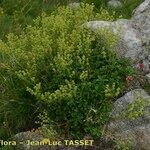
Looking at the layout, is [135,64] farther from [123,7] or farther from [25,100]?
[123,7]

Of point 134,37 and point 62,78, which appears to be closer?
point 62,78

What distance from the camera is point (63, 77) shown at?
23.1 ft

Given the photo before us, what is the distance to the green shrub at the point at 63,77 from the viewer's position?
6.88 meters

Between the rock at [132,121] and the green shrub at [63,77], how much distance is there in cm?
14

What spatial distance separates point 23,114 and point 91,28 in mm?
1505

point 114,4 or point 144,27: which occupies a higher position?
point 114,4

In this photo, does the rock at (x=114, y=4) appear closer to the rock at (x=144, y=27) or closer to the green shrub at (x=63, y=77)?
the rock at (x=144, y=27)

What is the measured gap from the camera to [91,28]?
7484mm

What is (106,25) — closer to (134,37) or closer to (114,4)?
(134,37)

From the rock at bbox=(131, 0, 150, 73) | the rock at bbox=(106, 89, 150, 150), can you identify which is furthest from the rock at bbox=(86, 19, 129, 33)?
the rock at bbox=(106, 89, 150, 150)

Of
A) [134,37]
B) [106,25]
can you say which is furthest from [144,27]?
[106,25]

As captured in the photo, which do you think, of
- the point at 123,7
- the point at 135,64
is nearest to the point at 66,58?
the point at 135,64

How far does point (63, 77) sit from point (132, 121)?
105 centimetres

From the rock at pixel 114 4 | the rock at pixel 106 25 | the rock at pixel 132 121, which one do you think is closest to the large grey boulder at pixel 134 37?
the rock at pixel 106 25
